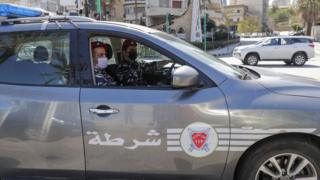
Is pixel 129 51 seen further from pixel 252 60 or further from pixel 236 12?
pixel 236 12

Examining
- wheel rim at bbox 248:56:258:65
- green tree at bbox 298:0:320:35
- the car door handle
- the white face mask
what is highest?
green tree at bbox 298:0:320:35

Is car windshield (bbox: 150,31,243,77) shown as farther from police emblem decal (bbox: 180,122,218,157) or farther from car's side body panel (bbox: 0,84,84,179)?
car's side body panel (bbox: 0,84,84,179)

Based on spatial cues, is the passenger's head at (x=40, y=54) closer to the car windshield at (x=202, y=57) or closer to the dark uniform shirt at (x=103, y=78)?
the dark uniform shirt at (x=103, y=78)

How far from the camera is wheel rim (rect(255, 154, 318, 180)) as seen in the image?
353cm

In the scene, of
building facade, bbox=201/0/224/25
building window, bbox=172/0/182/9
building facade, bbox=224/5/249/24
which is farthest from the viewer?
building facade, bbox=224/5/249/24

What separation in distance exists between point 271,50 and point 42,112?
22.7m

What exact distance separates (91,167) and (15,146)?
25.1 inches

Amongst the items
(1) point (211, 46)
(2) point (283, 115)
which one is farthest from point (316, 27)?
(2) point (283, 115)

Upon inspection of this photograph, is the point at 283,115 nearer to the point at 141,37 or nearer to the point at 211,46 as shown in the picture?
the point at 141,37

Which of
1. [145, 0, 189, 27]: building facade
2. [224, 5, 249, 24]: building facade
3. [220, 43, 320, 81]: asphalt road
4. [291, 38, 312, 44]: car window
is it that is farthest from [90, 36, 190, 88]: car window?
[224, 5, 249, 24]: building facade

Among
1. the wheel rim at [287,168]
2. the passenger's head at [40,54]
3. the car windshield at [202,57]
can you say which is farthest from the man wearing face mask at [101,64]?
the wheel rim at [287,168]

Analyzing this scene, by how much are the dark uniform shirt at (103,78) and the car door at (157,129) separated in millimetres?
165

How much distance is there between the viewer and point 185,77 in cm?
334

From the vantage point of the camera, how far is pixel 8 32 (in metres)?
3.77
